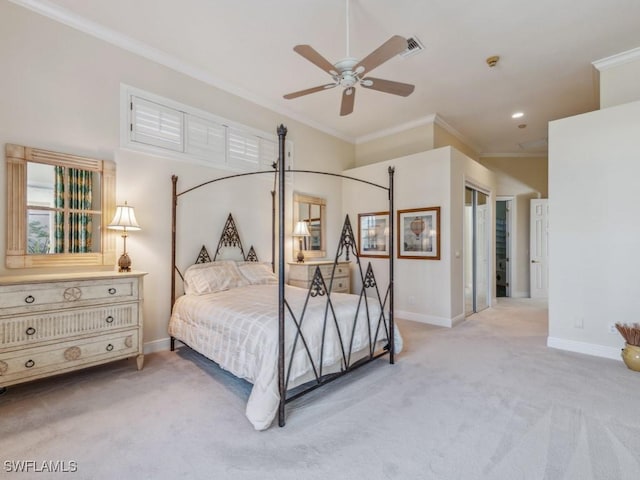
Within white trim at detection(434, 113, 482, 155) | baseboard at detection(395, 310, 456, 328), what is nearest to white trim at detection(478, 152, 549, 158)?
white trim at detection(434, 113, 482, 155)

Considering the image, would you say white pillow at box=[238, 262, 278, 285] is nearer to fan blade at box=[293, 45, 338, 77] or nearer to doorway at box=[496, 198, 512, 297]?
fan blade at box=[293, 45, 338, 77]

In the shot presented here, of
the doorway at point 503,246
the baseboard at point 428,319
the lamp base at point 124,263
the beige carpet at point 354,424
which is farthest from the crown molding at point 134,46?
the doorway at point 503,246

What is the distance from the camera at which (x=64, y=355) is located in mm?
2525

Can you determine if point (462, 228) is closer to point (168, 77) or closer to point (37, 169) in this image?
point (168, 77)

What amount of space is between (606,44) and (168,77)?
16.5 feet

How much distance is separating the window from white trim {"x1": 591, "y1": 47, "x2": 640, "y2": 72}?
4.30m

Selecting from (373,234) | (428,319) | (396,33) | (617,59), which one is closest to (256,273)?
(373,234)

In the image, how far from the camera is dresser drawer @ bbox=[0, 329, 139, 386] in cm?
230

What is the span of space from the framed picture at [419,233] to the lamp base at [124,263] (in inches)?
155

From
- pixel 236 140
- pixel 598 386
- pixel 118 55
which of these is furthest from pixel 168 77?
pixel 598 386

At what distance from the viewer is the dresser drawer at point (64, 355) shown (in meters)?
2.30

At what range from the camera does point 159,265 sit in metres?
3.56

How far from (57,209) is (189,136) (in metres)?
1.63

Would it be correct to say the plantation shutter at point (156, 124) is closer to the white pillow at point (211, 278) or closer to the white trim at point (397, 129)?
the white pillow at point (211, 278)
